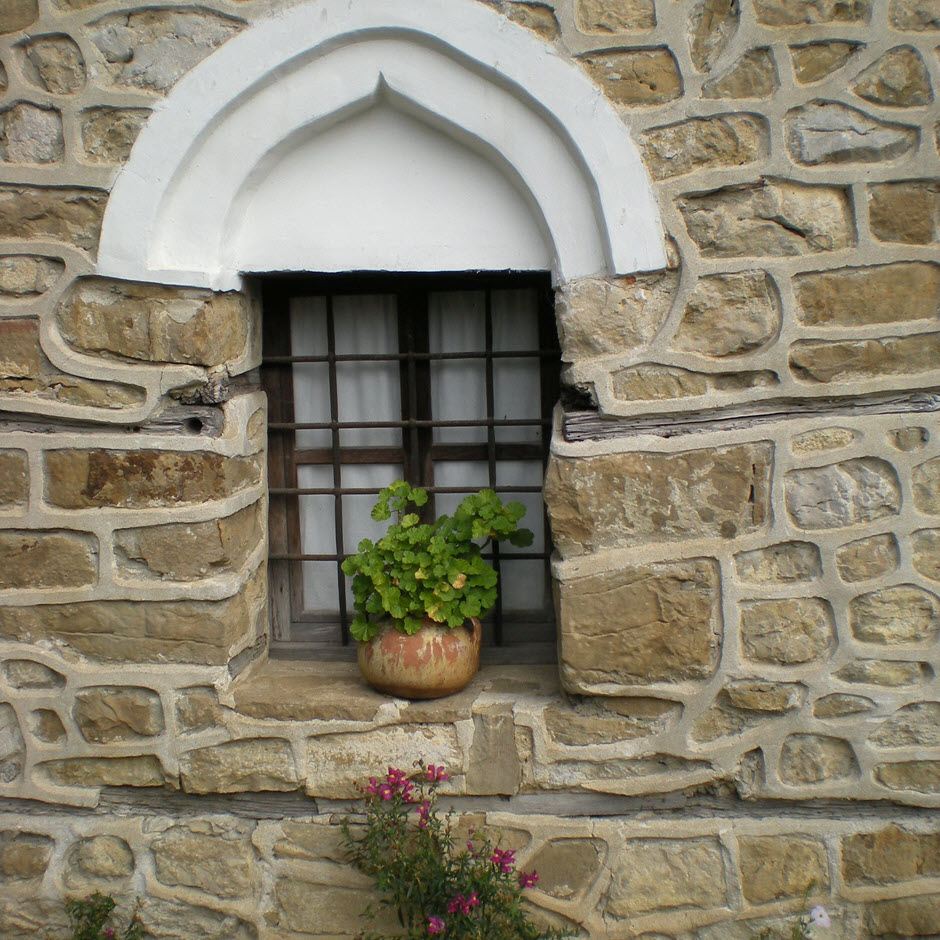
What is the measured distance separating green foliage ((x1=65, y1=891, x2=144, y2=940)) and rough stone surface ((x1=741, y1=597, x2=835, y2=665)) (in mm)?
1830

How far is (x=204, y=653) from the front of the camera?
243 cm

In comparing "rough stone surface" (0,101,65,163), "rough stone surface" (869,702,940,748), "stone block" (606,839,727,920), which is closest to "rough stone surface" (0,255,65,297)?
"rough stone surface" (0,101,65,163)

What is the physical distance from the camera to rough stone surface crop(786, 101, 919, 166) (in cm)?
217

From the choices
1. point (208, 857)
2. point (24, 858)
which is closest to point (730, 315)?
point (208, 857)

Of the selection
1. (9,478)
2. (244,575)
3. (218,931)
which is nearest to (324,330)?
(244,575)

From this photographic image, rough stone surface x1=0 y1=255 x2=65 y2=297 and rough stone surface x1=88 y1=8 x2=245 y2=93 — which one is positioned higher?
rough stone surface x1=88 y1=8 x2=245 y2=93

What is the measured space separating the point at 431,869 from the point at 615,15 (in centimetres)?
214

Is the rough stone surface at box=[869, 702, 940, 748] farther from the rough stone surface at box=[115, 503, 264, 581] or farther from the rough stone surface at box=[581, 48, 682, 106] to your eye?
the rough stone surface at box=[115, 503, 264, 581]

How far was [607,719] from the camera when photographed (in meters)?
2.36

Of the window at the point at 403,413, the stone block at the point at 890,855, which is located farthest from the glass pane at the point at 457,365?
the stone block at the point at 890,855

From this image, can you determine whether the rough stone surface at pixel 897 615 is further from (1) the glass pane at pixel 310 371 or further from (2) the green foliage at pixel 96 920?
(2) the green foliage at pixel 96 920

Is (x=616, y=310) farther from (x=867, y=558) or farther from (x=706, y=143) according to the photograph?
(x=867, y=558)

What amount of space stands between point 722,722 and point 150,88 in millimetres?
2161

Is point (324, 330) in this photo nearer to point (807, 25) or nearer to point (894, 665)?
point (807, 25)
